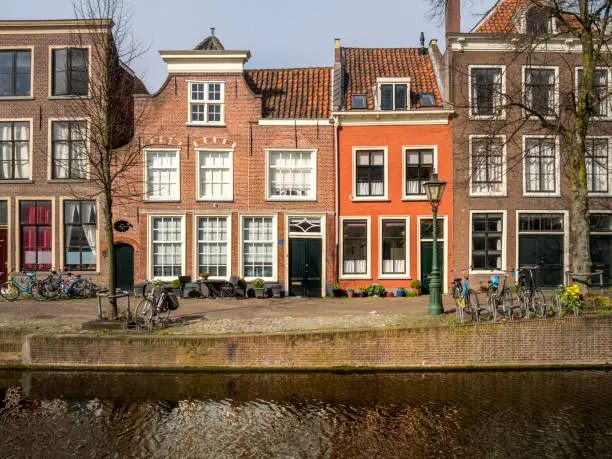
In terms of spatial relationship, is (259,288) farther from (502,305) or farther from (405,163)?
(502,305)

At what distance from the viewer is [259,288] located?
18672 millimetres

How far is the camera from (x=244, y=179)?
19531mm

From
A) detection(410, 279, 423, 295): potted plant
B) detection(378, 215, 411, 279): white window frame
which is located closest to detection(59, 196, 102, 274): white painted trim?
detection(378, 215, 411, 279): white window frame

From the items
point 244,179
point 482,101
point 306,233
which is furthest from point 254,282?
point 482,101

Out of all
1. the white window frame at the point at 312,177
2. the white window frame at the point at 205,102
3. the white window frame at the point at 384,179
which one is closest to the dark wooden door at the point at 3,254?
the white window frame at the point at 205,102

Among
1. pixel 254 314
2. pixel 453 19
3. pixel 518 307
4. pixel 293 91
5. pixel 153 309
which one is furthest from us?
pixel 293 91

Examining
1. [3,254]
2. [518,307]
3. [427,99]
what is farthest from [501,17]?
[3,254]

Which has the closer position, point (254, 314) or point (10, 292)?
point (254, 314)

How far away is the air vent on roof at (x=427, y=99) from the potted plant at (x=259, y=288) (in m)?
8.92

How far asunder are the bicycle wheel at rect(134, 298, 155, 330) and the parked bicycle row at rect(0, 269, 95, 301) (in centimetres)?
643

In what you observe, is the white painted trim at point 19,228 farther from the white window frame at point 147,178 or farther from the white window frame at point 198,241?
the white window frame at point 198,241

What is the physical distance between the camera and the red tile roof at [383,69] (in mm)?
20359

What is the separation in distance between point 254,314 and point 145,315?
3.09 meters

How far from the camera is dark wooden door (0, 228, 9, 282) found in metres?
20.0
